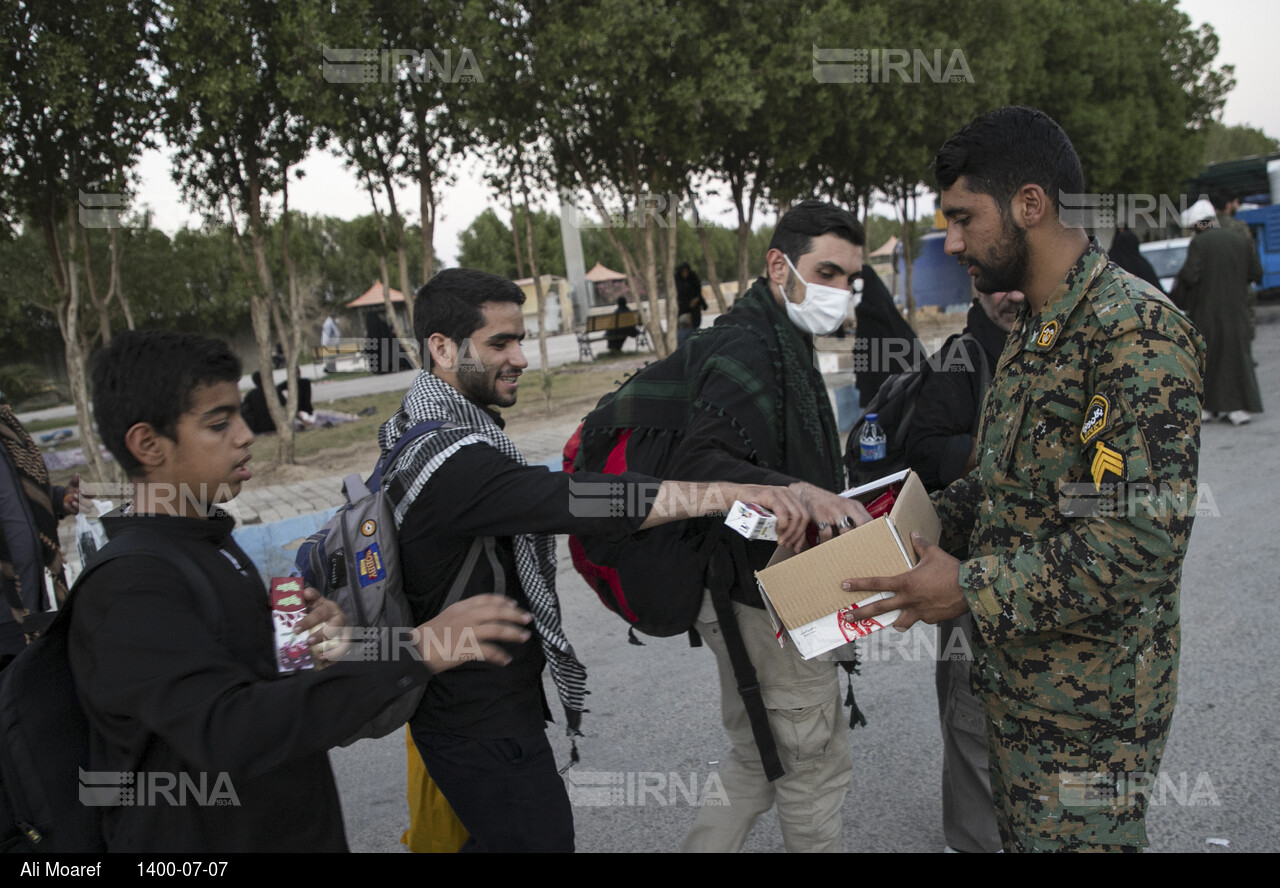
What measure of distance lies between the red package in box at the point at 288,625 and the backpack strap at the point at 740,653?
3.49ft

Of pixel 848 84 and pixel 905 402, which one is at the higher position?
pixel 848 84

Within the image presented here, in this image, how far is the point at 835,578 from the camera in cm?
187

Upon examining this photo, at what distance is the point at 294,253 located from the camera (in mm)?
11258

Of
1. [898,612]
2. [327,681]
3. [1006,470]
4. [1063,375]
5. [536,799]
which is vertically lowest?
[536,799]

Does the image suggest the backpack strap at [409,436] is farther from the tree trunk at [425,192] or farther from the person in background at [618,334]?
the person in background at [618,334]

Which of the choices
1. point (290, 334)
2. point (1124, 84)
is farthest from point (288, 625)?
point (1124, 84)

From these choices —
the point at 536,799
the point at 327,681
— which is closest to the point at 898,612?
the point at 536,799

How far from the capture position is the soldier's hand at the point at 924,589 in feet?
5.95

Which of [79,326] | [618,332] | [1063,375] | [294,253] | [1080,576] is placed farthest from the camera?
[618,332]

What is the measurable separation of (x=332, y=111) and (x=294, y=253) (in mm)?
2708

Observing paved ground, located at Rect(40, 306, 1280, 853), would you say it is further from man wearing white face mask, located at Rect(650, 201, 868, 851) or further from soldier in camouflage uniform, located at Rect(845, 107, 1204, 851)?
soldier in camouflage uniform, located at Rect(845, 107, 1204, 851)

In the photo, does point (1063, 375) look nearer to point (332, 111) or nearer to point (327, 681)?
point (327, 681)

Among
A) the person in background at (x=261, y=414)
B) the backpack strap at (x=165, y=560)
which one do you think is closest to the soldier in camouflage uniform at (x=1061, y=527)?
the backpack strap at (x=165, y=560)

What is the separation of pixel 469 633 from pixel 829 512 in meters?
0.89
